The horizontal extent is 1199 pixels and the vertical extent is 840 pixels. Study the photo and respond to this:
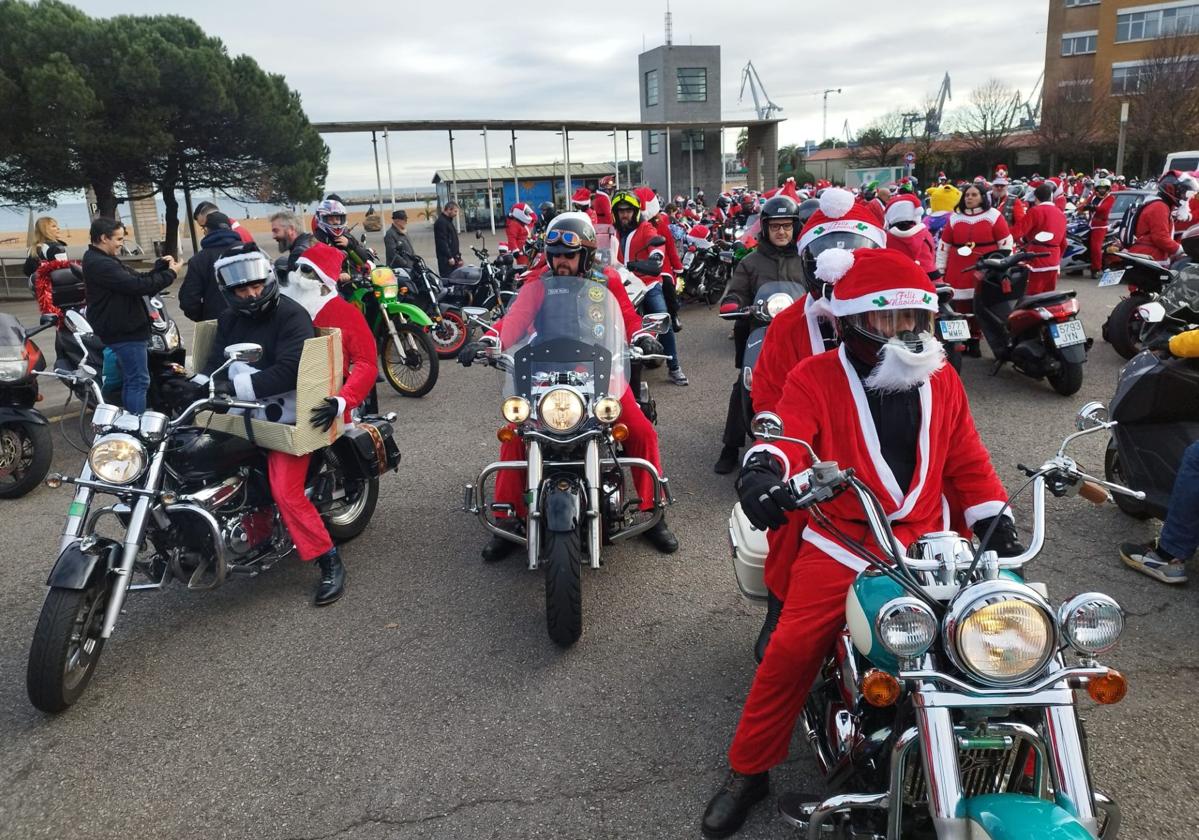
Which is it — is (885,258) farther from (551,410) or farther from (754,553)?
(551,410)

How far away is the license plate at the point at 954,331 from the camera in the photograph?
23.1 feet

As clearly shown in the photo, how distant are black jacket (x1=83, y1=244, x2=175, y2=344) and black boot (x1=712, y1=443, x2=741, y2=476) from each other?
439 centimetres

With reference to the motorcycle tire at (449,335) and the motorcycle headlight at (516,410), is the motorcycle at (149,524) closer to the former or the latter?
the motorcycle headlight at (516,410)

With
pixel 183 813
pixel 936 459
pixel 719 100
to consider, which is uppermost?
pixel 719 100

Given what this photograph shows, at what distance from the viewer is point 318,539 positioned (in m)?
4.29

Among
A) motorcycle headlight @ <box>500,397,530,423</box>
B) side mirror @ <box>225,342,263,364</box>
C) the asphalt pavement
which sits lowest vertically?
the asphalt pavement

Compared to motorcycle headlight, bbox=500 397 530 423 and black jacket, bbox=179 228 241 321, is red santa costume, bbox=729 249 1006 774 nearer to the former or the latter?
motorcycle headlight, bbox=500 397 530 423

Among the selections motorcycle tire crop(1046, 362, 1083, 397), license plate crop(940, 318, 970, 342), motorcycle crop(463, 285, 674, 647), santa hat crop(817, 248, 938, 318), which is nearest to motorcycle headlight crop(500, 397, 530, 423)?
motorcycle crop(463, 285, 674, 647)

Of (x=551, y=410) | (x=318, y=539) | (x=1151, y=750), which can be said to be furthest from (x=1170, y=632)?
(x=318, y=539)

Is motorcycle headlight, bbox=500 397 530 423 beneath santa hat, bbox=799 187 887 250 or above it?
beneath

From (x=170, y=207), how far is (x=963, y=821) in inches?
1089

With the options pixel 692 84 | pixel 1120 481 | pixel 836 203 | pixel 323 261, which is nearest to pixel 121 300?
pixel 323 261

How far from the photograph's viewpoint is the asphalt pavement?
2.84 meters

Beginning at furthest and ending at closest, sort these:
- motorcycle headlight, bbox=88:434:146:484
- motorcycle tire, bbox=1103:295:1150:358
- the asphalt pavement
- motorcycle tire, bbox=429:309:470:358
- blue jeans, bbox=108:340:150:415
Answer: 1. motorcycle tire, bbox=429:309:470:358
2. motorcycle tire, bbox=1103:295:1150:358
3. blue jeans, bbox=108:340:150:415
4. motorcycle headlight, bbox=88:434:146:484
5. the asphalt pavement
